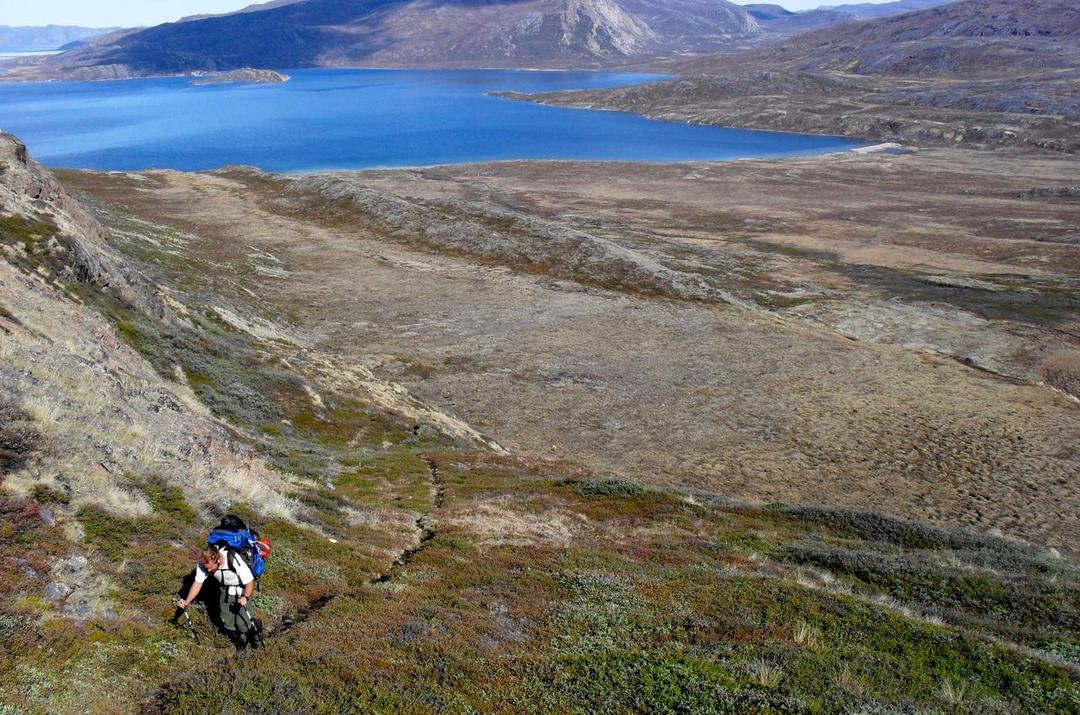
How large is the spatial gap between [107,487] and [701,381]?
97.6 feet

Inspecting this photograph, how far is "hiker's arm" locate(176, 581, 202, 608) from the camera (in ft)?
29.3

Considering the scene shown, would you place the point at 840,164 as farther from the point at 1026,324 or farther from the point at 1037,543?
the point at 1037,543

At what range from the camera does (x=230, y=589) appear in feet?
29.8

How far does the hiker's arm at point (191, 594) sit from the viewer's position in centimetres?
892

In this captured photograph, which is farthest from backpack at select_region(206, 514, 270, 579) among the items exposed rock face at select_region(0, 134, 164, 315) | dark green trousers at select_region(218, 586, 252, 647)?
exposed rock face at select_region(0, 134, 164, 315)

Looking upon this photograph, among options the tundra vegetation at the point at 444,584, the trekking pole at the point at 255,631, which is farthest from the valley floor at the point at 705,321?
the trekking pole at the point at 255,631

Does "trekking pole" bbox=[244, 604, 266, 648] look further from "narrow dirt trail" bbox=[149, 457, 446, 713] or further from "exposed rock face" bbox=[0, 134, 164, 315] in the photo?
"exposed rock face" bbox=[0, 134, 164, 315]

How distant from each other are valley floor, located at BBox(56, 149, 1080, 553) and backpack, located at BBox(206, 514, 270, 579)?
18745 millimetres

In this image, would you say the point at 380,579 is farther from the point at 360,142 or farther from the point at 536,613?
the point at 360,142

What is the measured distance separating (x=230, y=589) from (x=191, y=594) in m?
0.49

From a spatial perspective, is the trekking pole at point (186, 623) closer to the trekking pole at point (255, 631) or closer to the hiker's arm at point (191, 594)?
the hiker's arm at point (191, 594)

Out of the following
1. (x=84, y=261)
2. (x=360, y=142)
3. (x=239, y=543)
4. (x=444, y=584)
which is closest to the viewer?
(x=239, y=543)

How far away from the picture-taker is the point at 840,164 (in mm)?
138625

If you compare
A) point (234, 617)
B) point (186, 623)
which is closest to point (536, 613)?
point (234, 617)
